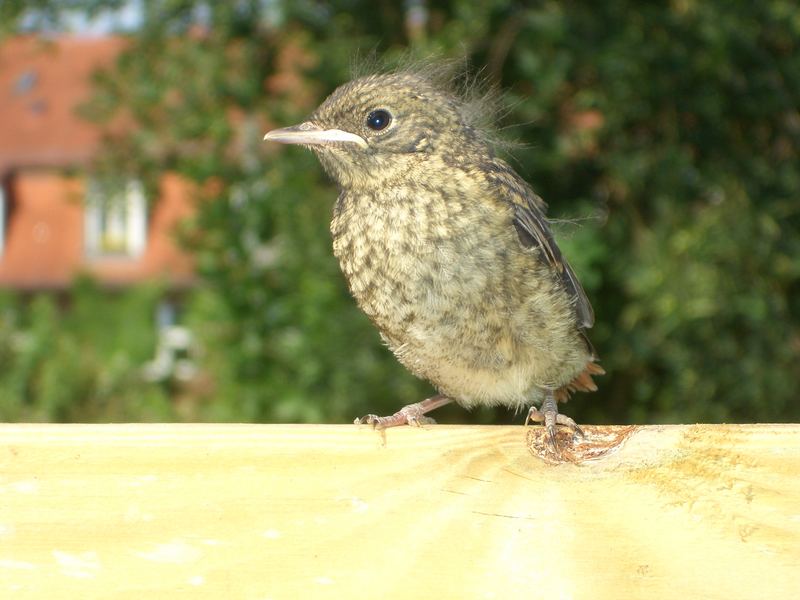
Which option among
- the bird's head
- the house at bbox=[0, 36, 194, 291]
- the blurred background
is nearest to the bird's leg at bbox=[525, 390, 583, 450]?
the bird's head

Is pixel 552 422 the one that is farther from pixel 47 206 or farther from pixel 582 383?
pixel 47 206

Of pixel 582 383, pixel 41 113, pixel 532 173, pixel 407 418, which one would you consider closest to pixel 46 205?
pixel 41 113

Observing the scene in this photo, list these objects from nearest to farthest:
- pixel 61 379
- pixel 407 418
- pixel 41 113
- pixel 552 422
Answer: pixel 552 422 → pixel 407 418 → pixel 61 379 → pixel 41 113

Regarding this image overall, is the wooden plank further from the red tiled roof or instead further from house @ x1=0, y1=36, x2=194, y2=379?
the red tiled roof

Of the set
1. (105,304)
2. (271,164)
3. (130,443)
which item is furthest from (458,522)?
(105,304)

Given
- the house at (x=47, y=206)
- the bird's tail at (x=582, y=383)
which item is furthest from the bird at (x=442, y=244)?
the house at (x=47, y=206)

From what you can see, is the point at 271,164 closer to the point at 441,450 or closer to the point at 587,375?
the point at 587,375
